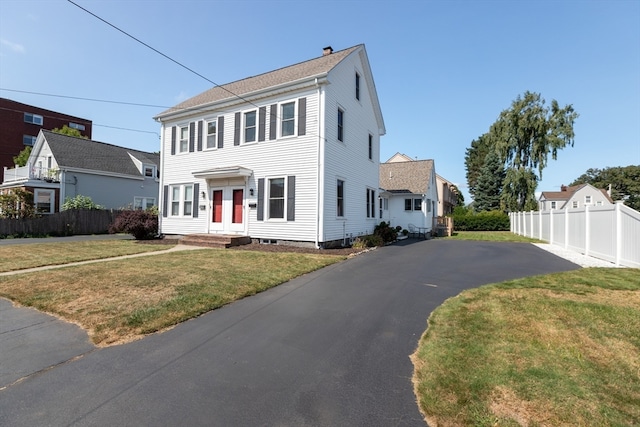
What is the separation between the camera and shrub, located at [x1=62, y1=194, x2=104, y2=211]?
20612 millimetres

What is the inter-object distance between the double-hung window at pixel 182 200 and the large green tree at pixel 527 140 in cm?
3044

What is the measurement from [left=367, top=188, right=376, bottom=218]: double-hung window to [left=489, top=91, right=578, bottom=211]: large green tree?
20.6 meters

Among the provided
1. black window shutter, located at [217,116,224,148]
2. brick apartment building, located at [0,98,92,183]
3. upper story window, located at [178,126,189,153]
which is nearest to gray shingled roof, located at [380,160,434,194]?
black window shutter, located at [217,116,224,148]

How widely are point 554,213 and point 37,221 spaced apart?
29710 mm

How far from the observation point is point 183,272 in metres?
7.22

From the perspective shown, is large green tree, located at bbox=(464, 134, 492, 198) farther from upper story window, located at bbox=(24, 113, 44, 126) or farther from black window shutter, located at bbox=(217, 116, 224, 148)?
upper story window, located at bbox=(24, 113, 44, 126)

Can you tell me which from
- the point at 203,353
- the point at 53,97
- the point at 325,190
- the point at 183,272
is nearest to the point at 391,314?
the point at 203,353

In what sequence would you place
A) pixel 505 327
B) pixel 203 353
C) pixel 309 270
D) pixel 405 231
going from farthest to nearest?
pixel 405 231, pixel 309 270, pixel 505 327, pixel 203 353

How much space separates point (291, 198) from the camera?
40.7 feet

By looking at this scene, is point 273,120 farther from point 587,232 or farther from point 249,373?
point 587,232

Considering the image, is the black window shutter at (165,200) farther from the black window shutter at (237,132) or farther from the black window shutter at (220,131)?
the black window shutter at (237,132)

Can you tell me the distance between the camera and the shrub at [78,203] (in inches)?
812

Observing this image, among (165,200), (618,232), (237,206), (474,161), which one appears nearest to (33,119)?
(165,200)

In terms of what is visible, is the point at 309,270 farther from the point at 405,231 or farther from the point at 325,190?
the point at 405,231
